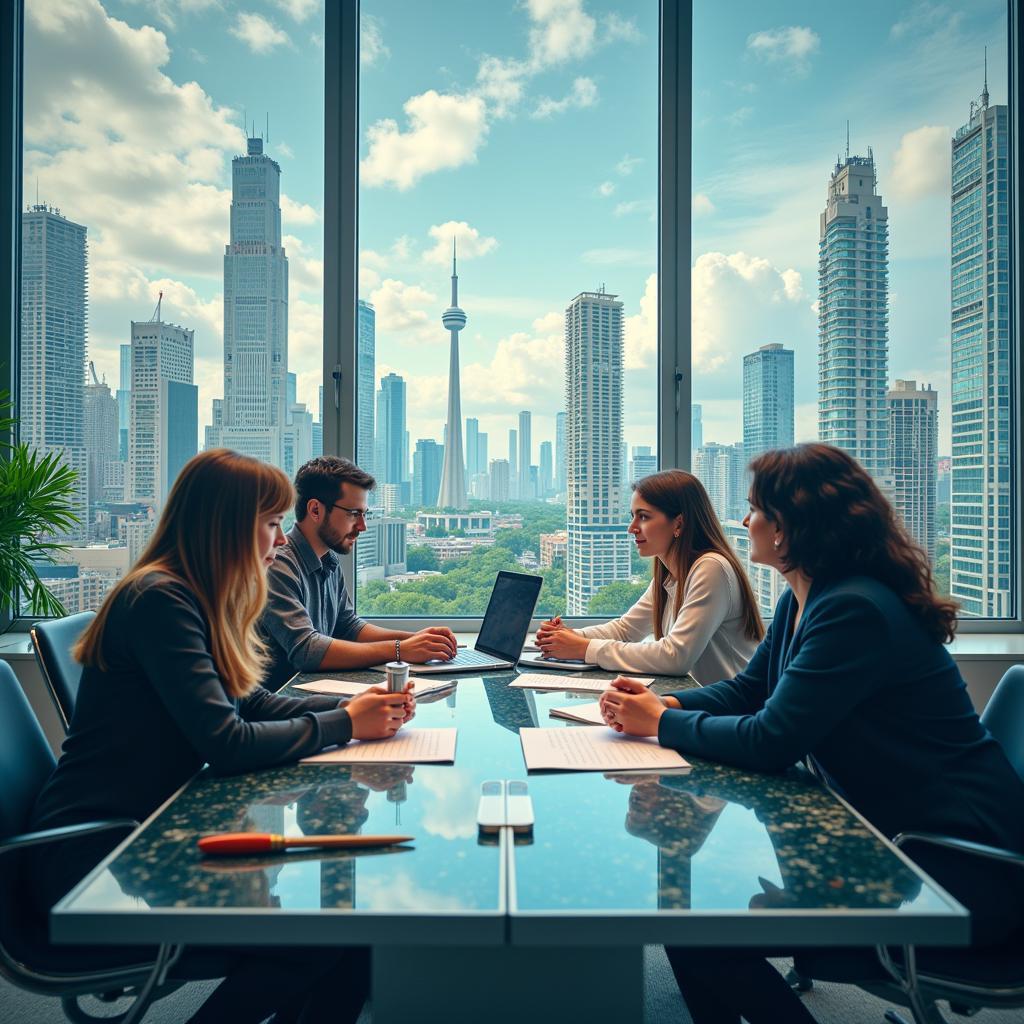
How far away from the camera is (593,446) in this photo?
12.0 feet

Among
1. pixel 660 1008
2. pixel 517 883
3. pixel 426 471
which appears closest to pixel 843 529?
pixel 517 883

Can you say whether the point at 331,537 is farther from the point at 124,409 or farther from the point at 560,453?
the point at 124,409

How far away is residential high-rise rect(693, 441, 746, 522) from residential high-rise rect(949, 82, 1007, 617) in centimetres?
98

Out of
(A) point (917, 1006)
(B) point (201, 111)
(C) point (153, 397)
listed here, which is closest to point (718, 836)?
(A) point (917, 1006)

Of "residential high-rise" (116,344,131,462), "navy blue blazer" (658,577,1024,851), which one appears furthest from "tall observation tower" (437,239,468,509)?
"navy blue blazer" (658,577,1024,851)

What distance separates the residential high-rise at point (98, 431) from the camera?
11.9 feet

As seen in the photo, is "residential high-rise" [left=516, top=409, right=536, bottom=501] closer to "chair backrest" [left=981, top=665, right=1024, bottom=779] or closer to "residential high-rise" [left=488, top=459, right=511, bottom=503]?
"residential high-rise" [left=488, top=459, right=511, bottom=503]

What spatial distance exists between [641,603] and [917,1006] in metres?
1.63

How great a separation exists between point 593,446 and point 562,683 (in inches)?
66.9

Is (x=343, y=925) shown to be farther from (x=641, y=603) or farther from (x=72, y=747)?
(x=641, y=603)

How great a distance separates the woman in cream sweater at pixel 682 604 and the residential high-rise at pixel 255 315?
1.81 meters

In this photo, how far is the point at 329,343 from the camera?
3.44 m

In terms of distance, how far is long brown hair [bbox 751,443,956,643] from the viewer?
143cm

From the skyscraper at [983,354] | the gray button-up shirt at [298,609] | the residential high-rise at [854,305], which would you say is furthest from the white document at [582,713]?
the skyscraper at [983,354]
